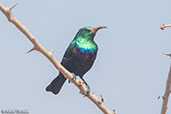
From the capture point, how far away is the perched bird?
7.48m

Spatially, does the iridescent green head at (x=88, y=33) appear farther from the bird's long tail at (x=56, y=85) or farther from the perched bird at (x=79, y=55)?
the bird's long tail at (x=56, y=85)

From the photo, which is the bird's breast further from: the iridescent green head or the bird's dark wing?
the iridescent green head

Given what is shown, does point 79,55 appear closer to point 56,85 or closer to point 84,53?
point 84,53

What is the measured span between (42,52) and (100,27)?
3.67 m

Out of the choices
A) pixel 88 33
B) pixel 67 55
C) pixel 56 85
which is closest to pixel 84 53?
pixel 67 55

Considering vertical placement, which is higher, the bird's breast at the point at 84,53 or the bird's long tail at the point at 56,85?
the bird's breast at the point at 84,53

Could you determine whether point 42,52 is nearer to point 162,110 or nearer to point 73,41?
point 162,110

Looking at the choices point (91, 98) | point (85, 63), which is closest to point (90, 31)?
point (85, 63)

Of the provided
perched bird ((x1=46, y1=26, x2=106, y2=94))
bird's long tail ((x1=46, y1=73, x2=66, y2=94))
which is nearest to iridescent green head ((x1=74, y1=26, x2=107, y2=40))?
perched bird ((x1=46, y1=26, x2=106, y2=94))

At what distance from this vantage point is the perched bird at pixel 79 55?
7484 millimetres

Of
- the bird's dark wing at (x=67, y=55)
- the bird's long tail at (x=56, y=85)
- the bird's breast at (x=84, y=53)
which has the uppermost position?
the bird's dark wing at (x=67, y=55)

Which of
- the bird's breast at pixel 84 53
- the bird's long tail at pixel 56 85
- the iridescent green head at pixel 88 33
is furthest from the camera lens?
the bird's long tail at pixel 56 85

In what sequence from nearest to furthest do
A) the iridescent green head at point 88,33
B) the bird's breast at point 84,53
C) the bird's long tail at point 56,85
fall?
the bird's breast at point 84,53 < the iridescent green head at point 88,33 < the bird's long tail at point 56,85

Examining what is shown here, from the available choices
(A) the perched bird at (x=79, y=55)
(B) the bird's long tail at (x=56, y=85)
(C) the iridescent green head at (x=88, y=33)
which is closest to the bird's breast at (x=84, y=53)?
(A) the perched bird at (x=79, y=55)
